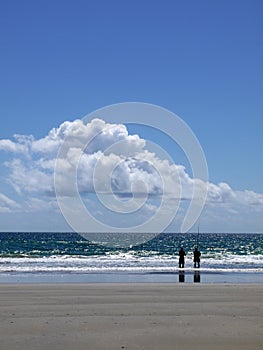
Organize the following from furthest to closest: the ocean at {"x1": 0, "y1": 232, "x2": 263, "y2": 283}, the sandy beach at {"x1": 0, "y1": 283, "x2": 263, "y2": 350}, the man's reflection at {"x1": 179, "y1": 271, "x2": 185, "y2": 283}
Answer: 1. the ocean at {"x1": 0, "y1": 232, "x2": 263, "y2": 283}
2. the man's reflection at {"x1": 179, "y1": 271, "x2": 185, "y2": 283}
3. the sandy beach at {"x1": 0, "y1": 283, "x2": 263, "y2": 350}

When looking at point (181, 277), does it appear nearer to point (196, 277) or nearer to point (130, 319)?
point (196, 277)

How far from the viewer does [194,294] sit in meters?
19.8

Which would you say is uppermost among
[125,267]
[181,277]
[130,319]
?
[125,267]

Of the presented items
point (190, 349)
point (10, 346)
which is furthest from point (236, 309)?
point (10, 346)

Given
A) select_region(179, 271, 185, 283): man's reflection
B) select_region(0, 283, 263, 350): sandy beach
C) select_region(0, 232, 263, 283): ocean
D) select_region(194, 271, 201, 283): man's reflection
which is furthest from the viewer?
select_region(0, 232, 263, 283): ocean

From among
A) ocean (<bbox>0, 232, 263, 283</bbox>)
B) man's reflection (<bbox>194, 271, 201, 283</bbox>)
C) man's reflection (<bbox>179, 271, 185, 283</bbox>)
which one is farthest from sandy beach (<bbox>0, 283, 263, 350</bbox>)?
ocean (<bbox>0, 232, 263, 283</bbox>)

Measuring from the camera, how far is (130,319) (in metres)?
13.7

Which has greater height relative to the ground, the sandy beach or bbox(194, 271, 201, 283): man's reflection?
bbox(194, 271, 201, 283): man's reflection

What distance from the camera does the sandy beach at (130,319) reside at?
1102 cm

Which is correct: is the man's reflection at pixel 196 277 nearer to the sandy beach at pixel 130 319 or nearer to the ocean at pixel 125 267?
the ocean at pixel 125 267

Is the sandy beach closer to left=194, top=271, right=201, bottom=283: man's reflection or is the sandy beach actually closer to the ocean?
left=194, top=271, right=201, bottom=283: man's reflection

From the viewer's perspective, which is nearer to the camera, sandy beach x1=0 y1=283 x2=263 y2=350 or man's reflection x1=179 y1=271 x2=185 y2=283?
sandy beach x1=0 y1=283 x2=263 y2=350

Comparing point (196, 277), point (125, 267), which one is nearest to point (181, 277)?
point (196, 277)

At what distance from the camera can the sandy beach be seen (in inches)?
434
